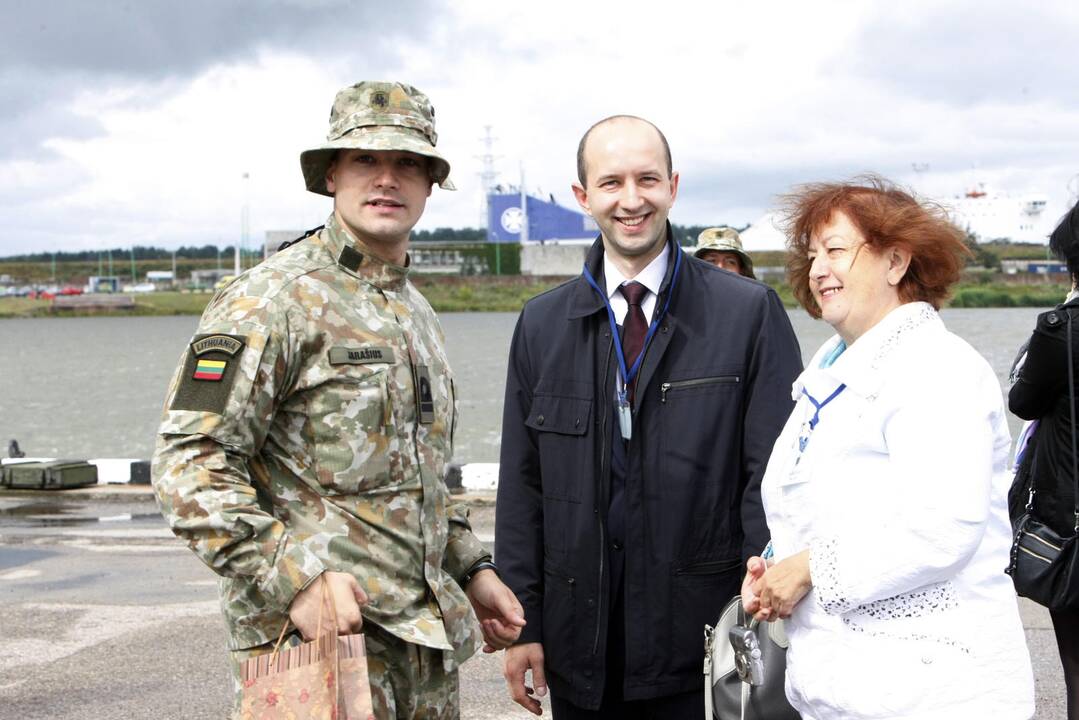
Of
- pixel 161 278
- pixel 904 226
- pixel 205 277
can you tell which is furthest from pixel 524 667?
pixel 161 278

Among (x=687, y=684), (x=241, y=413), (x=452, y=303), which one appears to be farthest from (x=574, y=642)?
(x=452, y=303)

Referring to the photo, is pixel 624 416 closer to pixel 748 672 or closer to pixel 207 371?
pixel 748 672

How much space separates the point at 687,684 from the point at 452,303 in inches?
3909

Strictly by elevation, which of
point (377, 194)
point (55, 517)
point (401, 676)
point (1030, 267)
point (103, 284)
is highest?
point (1030, 267)

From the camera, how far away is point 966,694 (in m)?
2.44

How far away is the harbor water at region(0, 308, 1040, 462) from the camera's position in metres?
25.3

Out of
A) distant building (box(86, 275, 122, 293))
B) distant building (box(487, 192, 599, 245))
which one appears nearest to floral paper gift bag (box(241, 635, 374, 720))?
distant building (box(487, 192, 599, 245))

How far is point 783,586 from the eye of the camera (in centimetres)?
265

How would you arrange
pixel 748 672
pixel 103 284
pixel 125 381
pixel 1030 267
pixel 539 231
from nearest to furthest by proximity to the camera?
pixel 748 672 → pixel 125 381 → pixel 1030 267 → pixel 539 231 → pixel 103 284

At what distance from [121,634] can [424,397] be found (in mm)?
4164

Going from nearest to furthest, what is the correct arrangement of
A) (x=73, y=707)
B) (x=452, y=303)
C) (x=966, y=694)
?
(x=966, y=694)
(x=73, y=707)
(x=452, y=303)

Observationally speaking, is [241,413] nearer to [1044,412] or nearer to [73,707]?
[1044,412]

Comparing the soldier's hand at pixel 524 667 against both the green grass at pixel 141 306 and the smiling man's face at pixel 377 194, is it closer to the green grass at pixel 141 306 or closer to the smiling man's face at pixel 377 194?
the smiling man's face at pixel 377 194

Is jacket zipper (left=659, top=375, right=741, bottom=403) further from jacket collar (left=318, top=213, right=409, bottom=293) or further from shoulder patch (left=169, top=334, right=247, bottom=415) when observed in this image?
shoulder patch (left=169, top=334, right=247, bottom=415)
